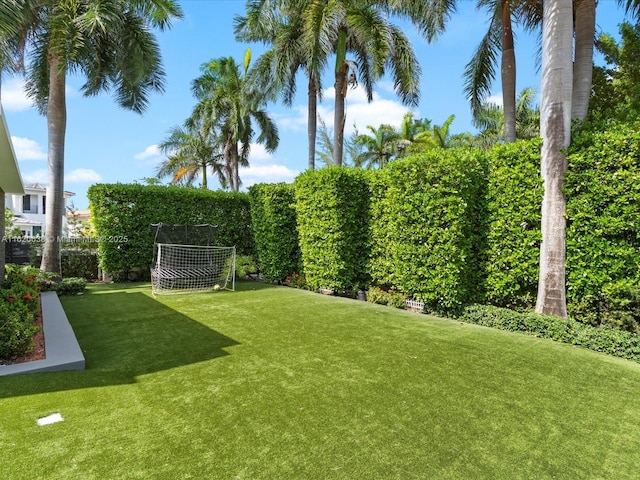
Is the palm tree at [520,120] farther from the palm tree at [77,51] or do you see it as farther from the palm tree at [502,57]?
the palm tree at [77,51]

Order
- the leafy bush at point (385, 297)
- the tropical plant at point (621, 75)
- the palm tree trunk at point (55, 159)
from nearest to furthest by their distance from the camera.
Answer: the leafy bush at point (385, 297), the palm tree trunk at point (55, 159), the tropical plant at point (621, 75)

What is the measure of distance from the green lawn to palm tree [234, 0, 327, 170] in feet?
27.2

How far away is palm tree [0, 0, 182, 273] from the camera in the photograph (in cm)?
870

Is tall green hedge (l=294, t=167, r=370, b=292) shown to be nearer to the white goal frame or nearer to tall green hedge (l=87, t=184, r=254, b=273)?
the white goal frame

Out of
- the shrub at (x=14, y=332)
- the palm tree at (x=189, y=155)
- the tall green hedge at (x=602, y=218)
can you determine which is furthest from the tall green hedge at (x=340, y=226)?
the palm tree at (x=189, y=155)

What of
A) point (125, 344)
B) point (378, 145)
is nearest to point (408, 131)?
point (378, 145)

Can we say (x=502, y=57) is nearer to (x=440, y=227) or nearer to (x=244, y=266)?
(x=440, y=227)

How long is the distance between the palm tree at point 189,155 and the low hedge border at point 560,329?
1897 cm

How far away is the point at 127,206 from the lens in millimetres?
9828

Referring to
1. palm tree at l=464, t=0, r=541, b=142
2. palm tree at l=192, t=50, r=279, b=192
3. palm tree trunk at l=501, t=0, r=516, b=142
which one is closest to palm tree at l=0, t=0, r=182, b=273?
palm tree at l=192, t=50, r=279, b=192

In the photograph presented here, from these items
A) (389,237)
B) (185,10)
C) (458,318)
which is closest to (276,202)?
(389,237)

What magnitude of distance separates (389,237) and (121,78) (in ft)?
33.4

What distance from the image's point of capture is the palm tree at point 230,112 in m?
19.0

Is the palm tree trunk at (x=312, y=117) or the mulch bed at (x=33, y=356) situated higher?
the palm tree trunk at (x=312, y=117)
